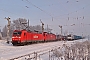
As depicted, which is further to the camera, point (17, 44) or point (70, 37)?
point (70, 37)

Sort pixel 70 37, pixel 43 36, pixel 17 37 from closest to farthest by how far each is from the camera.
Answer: pixel 17 37 < pixel 43 36 < pixel 70 37

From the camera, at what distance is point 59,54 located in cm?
1462

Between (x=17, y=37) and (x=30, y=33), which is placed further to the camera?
(x=30, y=33)

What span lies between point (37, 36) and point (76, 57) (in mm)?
36186

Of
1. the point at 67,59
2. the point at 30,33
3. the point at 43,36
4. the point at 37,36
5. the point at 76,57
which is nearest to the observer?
the point at 67,59

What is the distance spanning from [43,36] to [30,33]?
13.8 metres

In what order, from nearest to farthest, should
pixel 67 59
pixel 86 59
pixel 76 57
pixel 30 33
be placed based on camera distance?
pixel 67 59 → pixel 76 57 → pixel 86 59 → pixel 30 33

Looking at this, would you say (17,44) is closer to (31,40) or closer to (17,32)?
(17,32)

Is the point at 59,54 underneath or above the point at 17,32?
underneath

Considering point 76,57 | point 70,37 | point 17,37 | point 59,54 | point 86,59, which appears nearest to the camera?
point 76,57

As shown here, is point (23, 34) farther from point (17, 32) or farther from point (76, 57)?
point (76, 57)

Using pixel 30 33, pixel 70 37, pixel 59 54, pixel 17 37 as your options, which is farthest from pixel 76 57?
pixel 70 37

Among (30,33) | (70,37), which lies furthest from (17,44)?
(70,37)

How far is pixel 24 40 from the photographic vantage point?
127 ft
